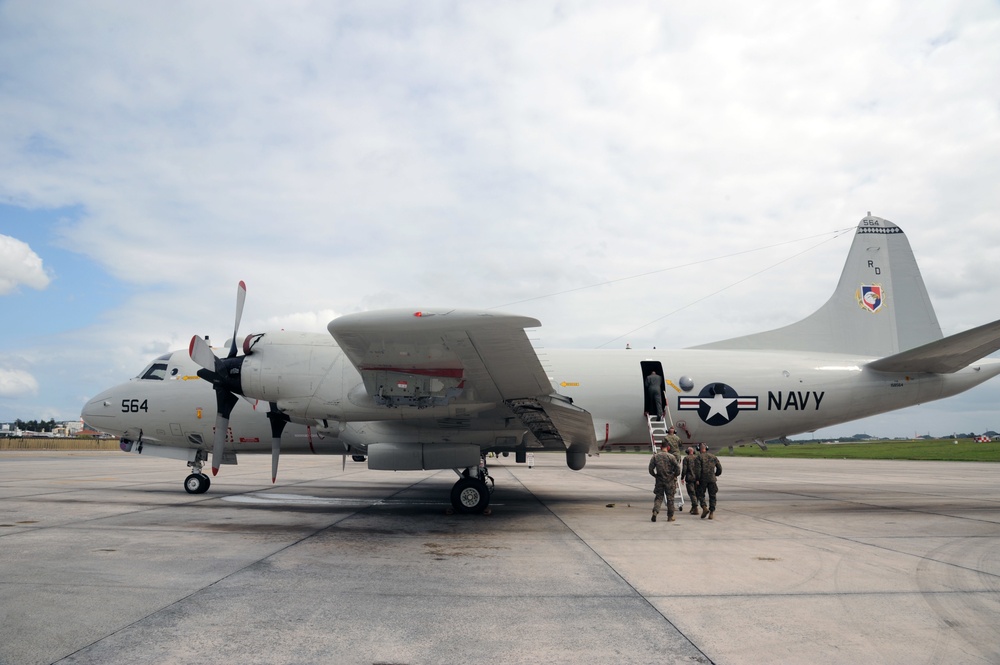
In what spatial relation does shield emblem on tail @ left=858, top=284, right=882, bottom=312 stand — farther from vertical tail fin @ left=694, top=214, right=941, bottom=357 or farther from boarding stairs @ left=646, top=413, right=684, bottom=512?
boarding stairs @ left=646, top=413, right=684, bottom=512

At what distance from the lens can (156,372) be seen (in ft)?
48.7

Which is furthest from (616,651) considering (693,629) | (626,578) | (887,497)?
(887,497)

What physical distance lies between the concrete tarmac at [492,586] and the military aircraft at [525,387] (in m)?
1.66

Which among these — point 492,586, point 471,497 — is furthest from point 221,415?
point 492,586

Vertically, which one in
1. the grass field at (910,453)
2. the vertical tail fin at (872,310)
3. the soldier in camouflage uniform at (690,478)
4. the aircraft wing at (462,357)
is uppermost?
the vertical tail fin at (872,310)

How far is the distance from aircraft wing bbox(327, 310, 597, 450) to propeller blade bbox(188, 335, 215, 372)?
10.6ft

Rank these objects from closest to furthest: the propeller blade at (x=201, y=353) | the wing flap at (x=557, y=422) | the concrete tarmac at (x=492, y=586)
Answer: the concrete tarmac at (x=492, y=586)
the wing flap at (x=557, y=422)
the propeller blade at (x=201, y=353)

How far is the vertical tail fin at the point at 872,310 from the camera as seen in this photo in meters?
14.6

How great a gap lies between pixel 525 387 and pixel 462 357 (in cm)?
141

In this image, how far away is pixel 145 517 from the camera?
430 inches

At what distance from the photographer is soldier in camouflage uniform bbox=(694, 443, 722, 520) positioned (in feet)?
38.3

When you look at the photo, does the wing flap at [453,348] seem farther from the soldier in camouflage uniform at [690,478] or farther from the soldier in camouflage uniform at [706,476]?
the soldier in camouflage uniform at [690,478]

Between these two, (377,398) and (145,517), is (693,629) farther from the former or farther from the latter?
(145,517)

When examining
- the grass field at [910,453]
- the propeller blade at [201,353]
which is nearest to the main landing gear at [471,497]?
the propeller blade at [201,353]
